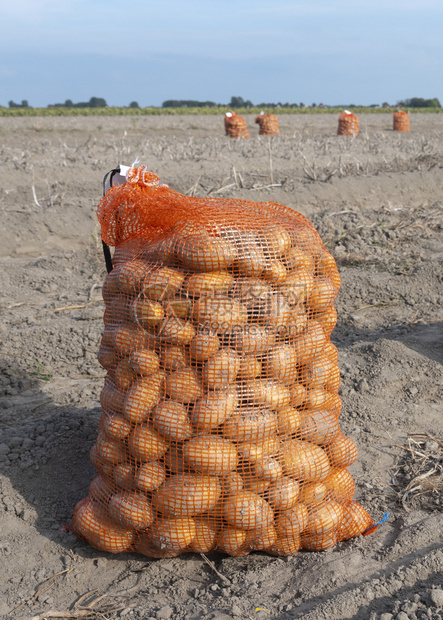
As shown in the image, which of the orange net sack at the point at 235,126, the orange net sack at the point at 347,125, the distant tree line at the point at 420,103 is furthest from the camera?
the distant tree line at the point at 420,103

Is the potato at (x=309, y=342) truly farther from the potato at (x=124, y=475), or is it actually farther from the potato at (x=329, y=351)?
the potato at (x=124, y=475)

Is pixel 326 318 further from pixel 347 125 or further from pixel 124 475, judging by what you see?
pixel 347 125

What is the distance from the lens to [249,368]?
226 centimetres

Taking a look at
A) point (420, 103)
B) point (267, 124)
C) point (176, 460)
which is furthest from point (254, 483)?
point (420, 103)

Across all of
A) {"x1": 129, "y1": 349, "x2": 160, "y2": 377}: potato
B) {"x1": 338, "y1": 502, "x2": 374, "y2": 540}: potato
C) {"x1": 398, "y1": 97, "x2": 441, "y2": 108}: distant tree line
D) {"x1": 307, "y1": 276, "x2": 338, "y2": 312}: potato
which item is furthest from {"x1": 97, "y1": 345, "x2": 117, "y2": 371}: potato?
{"x1": 398, "y1": 97, "x2": 441, "y2": 108}: distant tree line

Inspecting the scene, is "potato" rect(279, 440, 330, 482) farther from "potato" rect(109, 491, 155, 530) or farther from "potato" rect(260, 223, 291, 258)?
"potato" rect(260, 223, 291, 258)

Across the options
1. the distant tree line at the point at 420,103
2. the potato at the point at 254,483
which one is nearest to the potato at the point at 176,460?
the potato at the point at 254,483

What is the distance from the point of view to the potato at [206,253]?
2.23 meters

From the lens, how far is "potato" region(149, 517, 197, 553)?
231 centimetres

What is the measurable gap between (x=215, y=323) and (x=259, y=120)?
70.7 ft

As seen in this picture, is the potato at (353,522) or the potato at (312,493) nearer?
the potato at (312,493)

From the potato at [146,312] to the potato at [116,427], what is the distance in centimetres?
40

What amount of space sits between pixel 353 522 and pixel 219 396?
89 centimetres

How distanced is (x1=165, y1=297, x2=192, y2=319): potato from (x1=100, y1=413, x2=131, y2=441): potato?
49 centimetres
